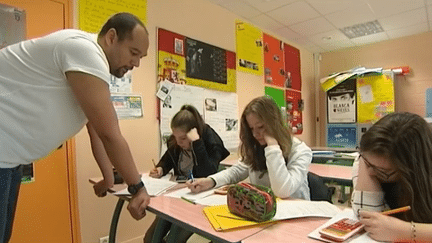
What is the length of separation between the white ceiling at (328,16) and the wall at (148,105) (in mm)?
318

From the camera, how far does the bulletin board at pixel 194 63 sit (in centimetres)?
265

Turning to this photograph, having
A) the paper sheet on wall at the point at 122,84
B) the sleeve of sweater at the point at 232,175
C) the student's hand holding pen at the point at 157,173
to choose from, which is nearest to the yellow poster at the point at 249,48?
the paper sheet on wall at the point at 122,84

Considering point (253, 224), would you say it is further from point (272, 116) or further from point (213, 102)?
point (213, 102)

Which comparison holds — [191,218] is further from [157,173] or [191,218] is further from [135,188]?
[157,173]

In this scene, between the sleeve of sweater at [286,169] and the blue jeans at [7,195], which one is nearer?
the blue jeans at [7,195]

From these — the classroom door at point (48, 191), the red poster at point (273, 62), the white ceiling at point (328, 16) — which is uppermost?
the white ceiling at point (328, 16)

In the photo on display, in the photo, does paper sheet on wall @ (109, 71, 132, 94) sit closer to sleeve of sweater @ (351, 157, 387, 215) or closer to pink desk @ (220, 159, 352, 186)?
pink desk @ (220, 159, 352, 186)

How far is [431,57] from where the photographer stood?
4.26 meters

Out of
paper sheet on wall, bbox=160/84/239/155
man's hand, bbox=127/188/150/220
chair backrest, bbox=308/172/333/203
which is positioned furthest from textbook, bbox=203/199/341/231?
paper sheet on wall, bbox=160/84/239/155

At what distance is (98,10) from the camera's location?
224 centimetres

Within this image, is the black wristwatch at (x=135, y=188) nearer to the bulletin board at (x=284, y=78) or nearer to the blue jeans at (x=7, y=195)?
the blue jeans at (x=7, y=195)

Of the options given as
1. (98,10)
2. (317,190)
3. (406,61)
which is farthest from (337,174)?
(406,61)

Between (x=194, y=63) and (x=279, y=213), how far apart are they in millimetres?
2194

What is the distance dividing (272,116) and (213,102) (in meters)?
1.75
